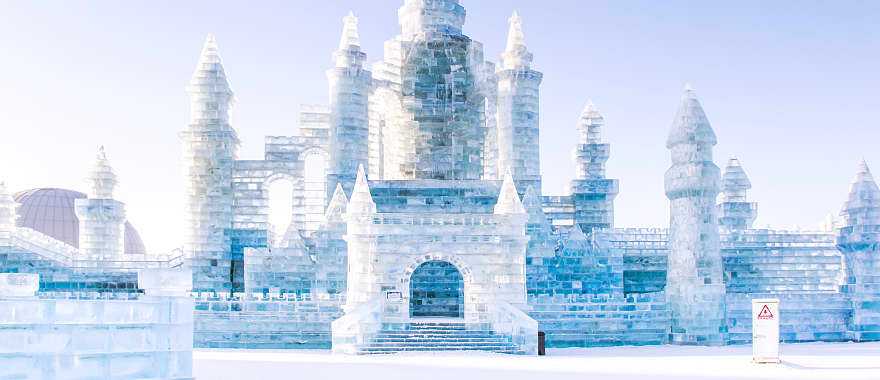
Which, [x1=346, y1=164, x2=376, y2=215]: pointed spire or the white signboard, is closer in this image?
the white signboard

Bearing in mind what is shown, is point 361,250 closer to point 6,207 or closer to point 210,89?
point 210,89

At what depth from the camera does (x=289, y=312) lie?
35.1 metres

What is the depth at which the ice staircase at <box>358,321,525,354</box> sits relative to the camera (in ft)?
102

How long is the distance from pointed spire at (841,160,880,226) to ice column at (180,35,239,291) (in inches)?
1052

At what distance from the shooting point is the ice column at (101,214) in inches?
1871

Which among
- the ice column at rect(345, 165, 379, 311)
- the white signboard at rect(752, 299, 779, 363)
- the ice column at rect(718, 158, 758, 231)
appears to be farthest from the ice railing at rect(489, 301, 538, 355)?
the ice column at rect(718, 158, 758, 231)

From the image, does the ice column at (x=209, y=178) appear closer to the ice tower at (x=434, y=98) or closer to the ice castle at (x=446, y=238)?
the ice castle at (x=446, y=238)

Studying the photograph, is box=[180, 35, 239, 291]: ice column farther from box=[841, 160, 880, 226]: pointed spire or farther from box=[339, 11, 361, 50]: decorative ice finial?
box=[841, 160, 880, 226]: pointed spire

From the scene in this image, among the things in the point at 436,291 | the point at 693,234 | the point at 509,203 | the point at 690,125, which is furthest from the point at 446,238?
the point at 690,125

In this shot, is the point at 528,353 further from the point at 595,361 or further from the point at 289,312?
the point at 289,312

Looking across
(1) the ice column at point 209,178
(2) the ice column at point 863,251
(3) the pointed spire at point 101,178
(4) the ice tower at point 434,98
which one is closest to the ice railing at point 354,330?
(1) the ice column at point 209,178

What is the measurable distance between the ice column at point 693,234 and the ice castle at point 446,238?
0.07 metres

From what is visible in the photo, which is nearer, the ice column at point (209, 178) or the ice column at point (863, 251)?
the ice column at point (863, 251)

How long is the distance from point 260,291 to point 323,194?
29.6 feet
